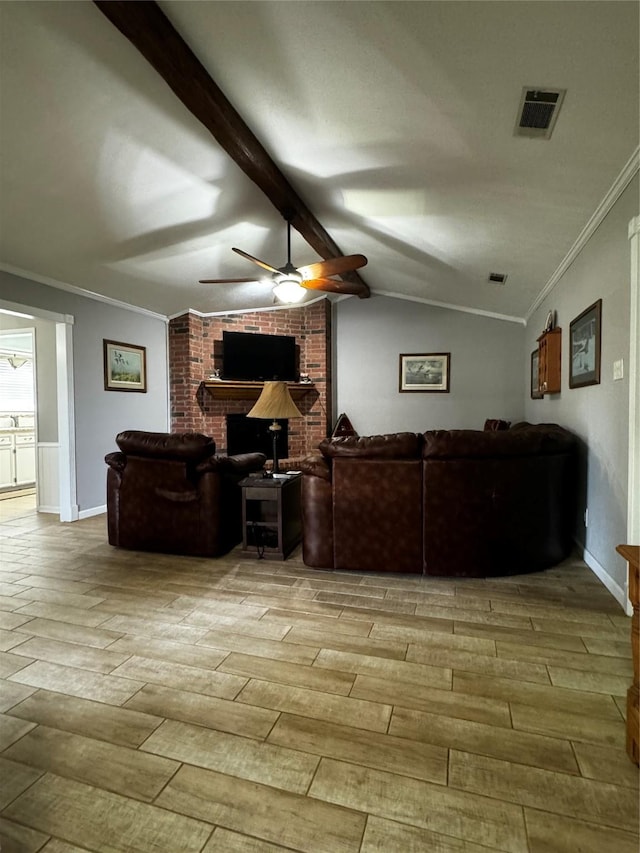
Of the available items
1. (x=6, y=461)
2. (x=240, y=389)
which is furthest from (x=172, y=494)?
(x=6, y=461)

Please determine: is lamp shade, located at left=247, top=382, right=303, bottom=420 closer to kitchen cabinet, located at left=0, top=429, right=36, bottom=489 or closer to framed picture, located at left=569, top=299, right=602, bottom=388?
framed picture, located at left=569, top=299, right=602, bottom=388

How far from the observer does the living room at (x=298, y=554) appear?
1250mm

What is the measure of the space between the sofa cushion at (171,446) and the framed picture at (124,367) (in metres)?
2.12

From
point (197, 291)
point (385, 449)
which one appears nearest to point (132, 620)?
point (385, 449)

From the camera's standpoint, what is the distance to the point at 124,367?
5.28 m

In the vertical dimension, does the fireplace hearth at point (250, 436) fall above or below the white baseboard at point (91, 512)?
above

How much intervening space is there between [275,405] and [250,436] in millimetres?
3292

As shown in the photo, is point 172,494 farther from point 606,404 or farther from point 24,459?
point 24,459

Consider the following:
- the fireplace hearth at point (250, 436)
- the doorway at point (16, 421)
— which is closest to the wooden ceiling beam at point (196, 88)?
the fireplace hearth at point (250, 436)

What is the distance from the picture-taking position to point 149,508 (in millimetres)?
3307

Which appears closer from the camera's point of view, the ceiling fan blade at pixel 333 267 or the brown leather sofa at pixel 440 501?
the brown leather sofa at pixel 440 501

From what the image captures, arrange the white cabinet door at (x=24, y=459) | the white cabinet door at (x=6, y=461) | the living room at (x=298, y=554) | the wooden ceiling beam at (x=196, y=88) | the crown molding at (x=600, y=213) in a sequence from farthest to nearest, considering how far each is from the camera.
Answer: the white cabinet door at (x=24, y=459) → the white cabinet door at (x=6, y=461) → the crown molding at (x=600, y=213) → the wooden ceiling beam at (x=196, y=88) → the living room at (x=298, y=554)

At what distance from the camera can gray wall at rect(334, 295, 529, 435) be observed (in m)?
5.95

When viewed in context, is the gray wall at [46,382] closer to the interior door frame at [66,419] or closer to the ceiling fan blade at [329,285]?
the interior door frame at [66,419]
